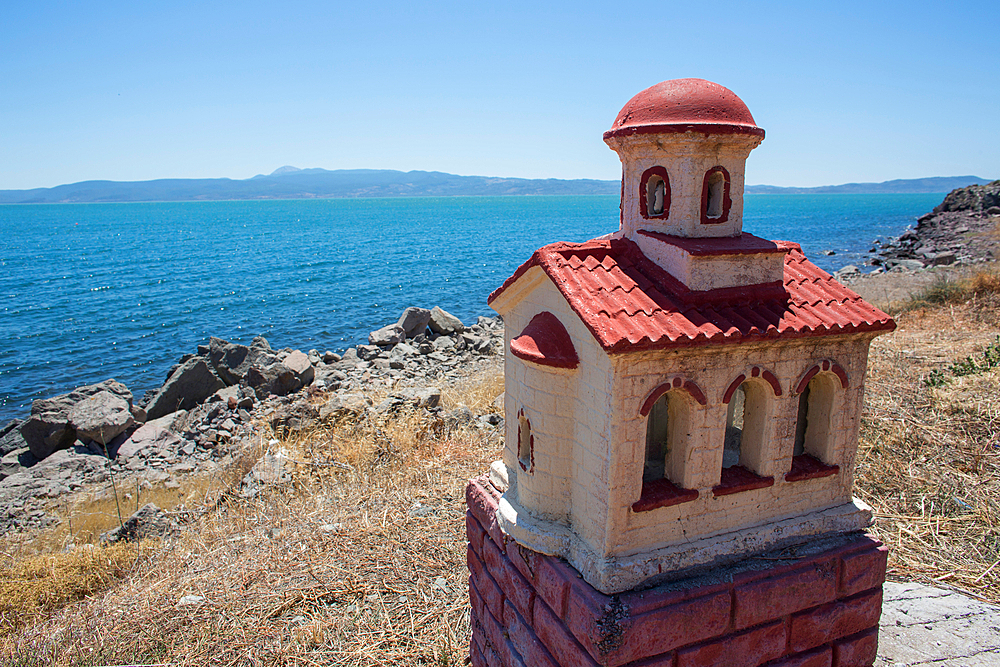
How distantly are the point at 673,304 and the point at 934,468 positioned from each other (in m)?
5.54

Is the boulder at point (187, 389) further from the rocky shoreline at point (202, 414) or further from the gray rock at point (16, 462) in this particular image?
the gray rock at point (16, 462)

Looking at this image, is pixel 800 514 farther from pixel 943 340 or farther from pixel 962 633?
pixel 943 340

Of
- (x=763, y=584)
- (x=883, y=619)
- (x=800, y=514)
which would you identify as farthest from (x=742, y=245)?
(x=883, y=619)

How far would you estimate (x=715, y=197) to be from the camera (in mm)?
3791

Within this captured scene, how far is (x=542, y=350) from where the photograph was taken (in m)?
3.41

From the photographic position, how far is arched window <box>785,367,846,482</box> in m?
3.61

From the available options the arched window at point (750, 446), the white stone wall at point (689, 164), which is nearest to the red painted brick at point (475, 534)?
the arched window at point (750, 446)

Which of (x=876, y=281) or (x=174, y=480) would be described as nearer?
(x=174, y=480)

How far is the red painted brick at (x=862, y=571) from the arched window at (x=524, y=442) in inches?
75.1

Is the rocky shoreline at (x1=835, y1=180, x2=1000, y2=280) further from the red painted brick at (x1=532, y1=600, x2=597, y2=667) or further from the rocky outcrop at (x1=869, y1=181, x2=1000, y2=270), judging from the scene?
the red painted brick at (x1=532, y1=600, x2=597, y2=667)

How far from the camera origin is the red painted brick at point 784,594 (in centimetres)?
336

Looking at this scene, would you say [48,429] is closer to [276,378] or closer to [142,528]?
[276,378]

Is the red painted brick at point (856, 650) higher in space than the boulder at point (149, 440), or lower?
higher

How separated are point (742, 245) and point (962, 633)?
3.76m
